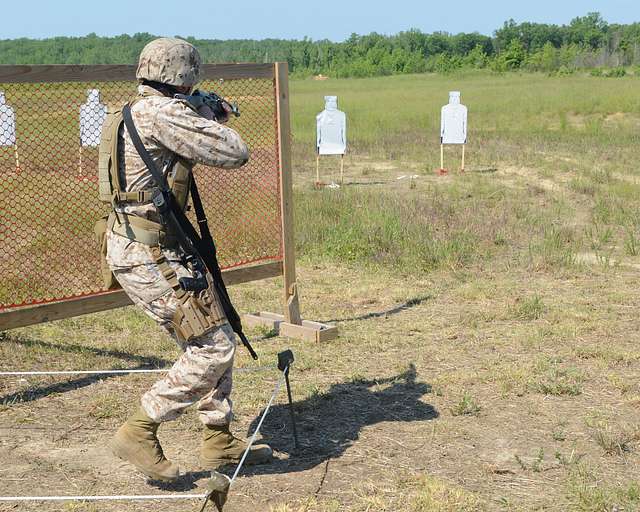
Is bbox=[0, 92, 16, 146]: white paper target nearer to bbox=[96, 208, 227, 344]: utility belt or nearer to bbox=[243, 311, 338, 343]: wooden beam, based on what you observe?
bbox=[243, 311, 338, 343]: wooden beam

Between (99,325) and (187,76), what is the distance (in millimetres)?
3769

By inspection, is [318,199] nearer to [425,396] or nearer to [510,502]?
[425,396]

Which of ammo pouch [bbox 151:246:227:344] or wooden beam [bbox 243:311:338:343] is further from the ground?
ammo pouch [bbox 151:246:227:344]

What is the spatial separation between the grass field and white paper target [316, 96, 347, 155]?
3.94m

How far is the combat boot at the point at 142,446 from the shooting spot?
429 cm

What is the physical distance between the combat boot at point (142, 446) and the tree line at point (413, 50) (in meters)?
55.0

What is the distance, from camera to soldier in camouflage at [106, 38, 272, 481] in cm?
399

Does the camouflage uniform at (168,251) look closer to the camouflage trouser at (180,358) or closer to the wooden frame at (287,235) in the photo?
the camouflage trouser at (180,358)

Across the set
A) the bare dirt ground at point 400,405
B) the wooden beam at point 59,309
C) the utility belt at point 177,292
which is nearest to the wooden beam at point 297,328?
the bare dirt ground at point 400,405

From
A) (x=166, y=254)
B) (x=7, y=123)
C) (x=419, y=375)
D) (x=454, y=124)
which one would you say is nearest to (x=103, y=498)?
(x=166, y=254)

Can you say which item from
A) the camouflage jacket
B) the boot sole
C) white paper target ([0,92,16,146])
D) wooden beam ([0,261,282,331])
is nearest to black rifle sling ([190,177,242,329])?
the camouflage jacket

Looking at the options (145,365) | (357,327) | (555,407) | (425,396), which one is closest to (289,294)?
(357,327)

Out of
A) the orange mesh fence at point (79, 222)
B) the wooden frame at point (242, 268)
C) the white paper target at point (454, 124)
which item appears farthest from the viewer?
the white paper target at point (454, 124)

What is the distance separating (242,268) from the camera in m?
6.89
